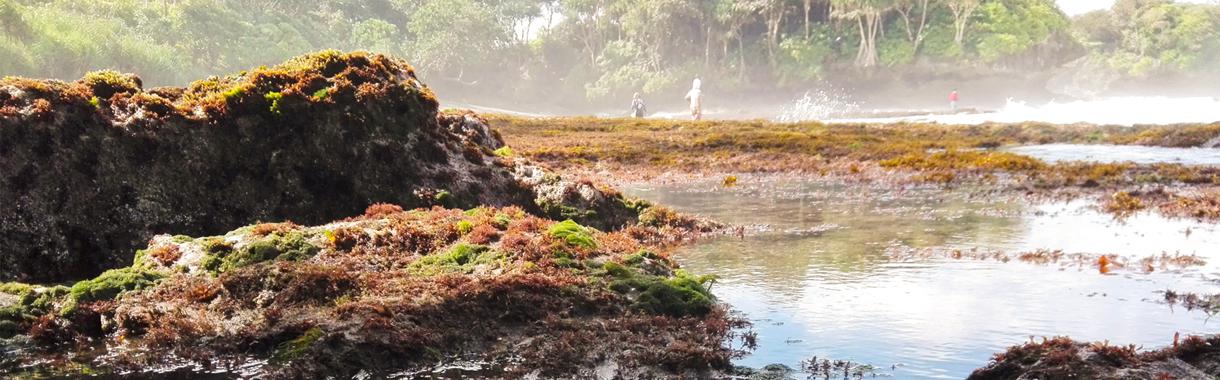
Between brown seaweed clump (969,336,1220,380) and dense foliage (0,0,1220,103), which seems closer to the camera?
brown seaweed clump (969,336,1220,380)

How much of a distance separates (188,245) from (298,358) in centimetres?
199

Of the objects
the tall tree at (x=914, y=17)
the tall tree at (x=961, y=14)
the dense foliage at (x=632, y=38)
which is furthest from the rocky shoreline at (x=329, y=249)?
the tall tree at (x=914, y=17)

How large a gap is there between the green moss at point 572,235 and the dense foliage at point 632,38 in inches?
1879

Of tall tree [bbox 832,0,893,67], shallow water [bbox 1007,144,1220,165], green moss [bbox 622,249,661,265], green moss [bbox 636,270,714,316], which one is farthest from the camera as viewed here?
tall tree [bbox 832,0,893,67]

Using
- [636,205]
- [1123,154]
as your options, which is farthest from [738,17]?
[636,205]

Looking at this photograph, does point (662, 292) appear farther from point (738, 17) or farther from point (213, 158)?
point (738, 17)

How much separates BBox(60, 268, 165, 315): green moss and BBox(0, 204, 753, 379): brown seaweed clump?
0.01m

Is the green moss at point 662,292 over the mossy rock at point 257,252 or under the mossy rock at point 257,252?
under

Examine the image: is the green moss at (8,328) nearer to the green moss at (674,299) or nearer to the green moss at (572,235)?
the green moss at (572,235)

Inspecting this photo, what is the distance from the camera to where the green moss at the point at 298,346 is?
182 inches

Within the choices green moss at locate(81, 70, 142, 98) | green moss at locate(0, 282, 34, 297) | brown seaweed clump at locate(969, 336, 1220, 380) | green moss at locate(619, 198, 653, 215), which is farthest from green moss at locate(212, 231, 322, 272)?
green moss at locate(619, 198, 653, 215)

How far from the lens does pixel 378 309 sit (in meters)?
5.01

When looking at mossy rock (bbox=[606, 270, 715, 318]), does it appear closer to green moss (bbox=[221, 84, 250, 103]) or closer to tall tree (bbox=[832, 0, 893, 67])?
green moss (bbox=[221, 84, 250, 103])

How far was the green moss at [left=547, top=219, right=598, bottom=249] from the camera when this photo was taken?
6430mm
